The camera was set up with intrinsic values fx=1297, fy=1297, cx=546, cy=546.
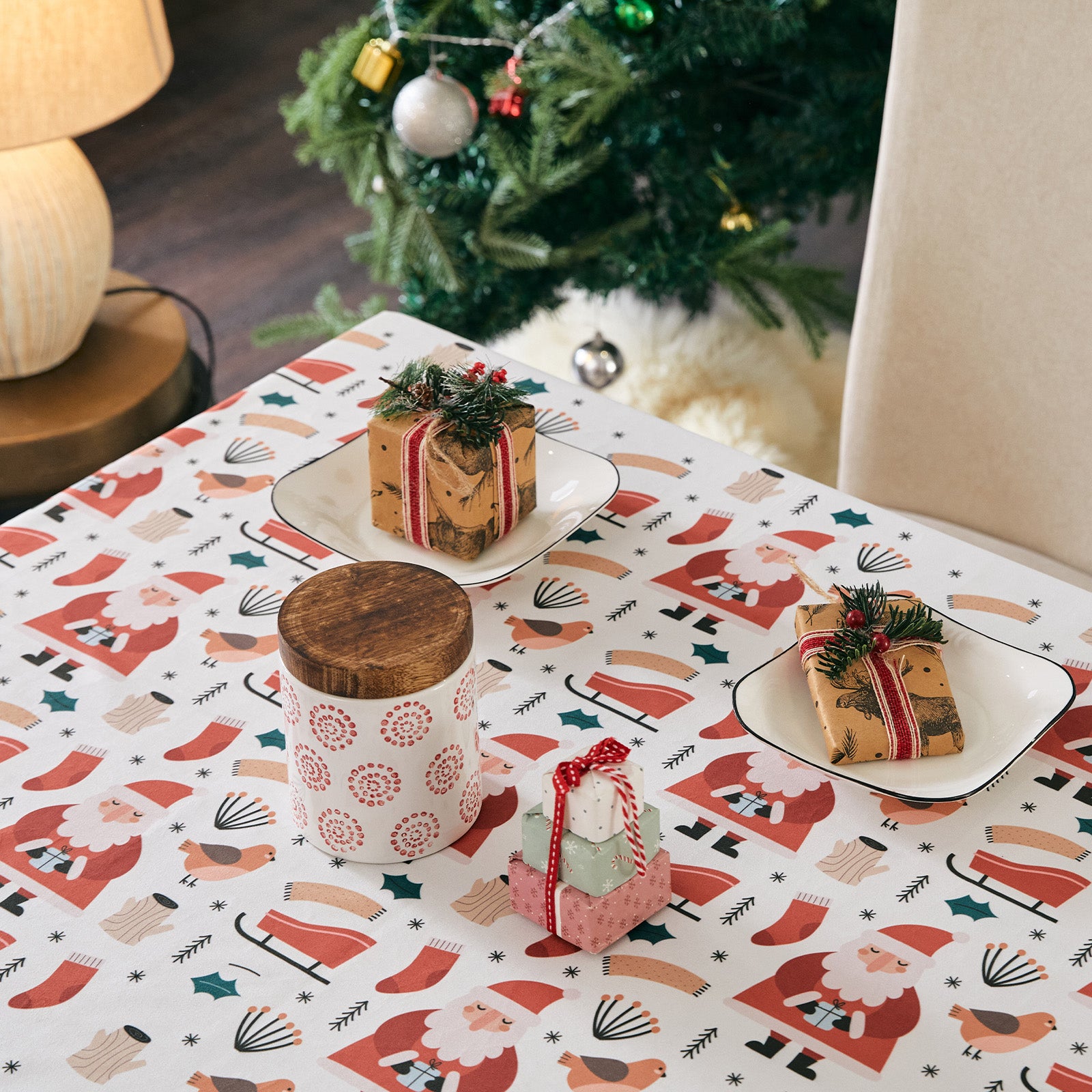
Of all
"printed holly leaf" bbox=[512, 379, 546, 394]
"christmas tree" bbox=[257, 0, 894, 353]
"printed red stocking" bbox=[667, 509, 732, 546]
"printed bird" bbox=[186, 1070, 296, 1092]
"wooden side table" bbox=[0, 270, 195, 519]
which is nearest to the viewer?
"printed bird" bbox=[186, 1070, 296, 1092]

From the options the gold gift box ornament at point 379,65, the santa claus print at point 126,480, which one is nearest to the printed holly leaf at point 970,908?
the santa claus print at point 126,480

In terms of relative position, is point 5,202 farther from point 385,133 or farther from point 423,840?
point 423,840

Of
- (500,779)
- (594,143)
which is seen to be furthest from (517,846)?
(594,143)

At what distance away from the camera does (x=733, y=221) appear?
1.84m

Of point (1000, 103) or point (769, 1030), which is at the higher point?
point (1000, 103)

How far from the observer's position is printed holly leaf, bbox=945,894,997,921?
66 centimetres

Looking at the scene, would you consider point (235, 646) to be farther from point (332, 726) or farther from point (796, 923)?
point (796, 923)

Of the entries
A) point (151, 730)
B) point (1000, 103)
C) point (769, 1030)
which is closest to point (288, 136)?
point (1000, 103)

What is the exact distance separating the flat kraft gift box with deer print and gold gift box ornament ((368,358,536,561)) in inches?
9.4

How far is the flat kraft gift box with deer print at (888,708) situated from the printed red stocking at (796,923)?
0.08 metres

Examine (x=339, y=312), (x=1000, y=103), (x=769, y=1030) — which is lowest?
(x=339, y=312)

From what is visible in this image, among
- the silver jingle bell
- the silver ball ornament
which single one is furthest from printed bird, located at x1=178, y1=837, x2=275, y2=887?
the silver jingle bell

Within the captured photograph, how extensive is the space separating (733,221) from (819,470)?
448 mm

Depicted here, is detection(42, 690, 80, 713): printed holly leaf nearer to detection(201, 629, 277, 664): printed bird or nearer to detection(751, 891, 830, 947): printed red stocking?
detection(201, 629, 277, 664): printed bird
